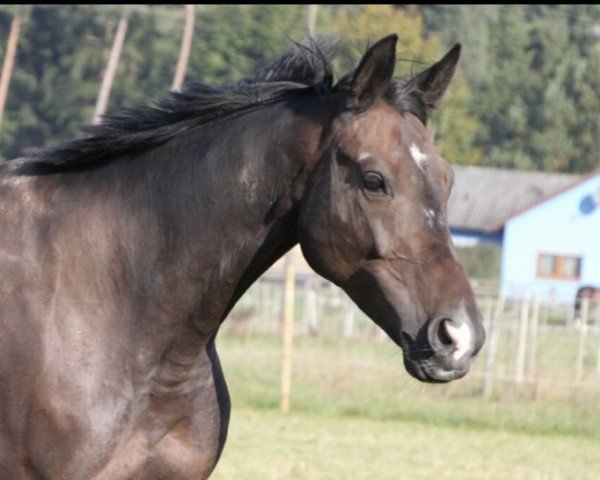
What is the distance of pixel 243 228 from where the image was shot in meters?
4.41

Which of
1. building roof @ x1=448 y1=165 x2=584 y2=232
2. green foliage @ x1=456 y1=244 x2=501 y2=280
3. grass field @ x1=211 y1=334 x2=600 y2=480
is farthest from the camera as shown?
building roof @ x1=448 y1=165 x2=584 y2=232

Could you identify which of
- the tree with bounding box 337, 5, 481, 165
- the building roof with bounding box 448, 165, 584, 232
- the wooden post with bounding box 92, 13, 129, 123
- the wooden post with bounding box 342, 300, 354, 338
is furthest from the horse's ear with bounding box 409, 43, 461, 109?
the tree with bounding box 337, 5, 481, 165

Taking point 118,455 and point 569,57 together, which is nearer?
point 118,455

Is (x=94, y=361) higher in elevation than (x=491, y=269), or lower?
higher

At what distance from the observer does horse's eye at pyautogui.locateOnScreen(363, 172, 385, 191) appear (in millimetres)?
4098

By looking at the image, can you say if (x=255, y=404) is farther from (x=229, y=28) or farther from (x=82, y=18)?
(x=229, y=28)

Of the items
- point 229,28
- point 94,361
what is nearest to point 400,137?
point 94,361

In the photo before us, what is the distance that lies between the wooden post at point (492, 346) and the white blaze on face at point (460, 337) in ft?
36.3

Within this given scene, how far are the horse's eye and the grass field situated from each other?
4.25 meters

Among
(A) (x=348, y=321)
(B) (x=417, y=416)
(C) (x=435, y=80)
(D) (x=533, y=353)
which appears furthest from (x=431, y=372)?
(A) (x=348, y=321)

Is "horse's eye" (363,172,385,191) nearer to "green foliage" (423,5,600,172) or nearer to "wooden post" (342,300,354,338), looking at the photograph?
"wooden post" (342,300,354,338)

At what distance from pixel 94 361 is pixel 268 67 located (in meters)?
1.32

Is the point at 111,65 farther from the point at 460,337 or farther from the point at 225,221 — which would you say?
the point at 460,337

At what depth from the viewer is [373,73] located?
4.20 m
